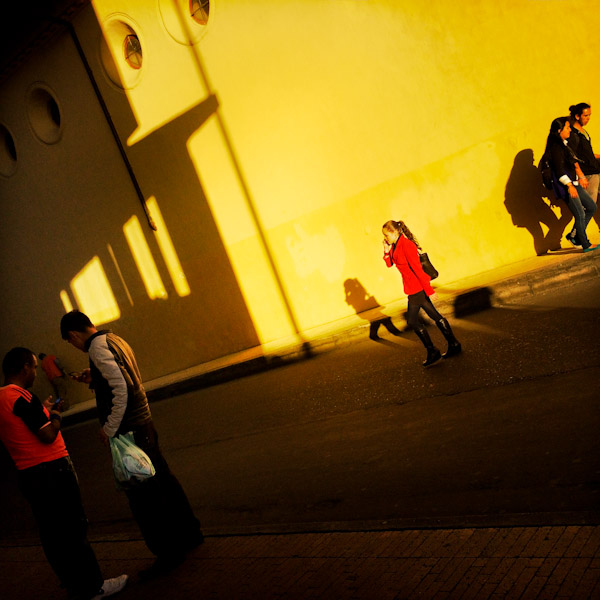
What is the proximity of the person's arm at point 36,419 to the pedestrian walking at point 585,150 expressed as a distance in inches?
325

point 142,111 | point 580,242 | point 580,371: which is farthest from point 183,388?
point 580,371

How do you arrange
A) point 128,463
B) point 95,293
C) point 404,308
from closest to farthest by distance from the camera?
1. point 128,463
2. point 404,308
3. point 95,293

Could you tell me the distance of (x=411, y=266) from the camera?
800 cm

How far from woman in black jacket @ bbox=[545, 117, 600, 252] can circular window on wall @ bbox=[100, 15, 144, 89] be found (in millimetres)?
8829

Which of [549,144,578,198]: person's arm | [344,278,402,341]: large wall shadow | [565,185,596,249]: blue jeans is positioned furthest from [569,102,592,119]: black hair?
[344,278,402,341]: large wall shadow

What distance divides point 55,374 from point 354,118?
1040cm

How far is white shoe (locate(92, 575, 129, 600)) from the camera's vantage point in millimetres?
4707

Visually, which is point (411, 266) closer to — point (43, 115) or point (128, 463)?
point (128, 463)

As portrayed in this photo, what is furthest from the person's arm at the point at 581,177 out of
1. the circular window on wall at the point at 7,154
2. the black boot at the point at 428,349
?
the circular window on wall at the point at 7,154

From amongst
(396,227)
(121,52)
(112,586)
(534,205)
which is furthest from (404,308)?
(121,52)

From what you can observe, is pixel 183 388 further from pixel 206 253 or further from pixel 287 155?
pixel 287 155

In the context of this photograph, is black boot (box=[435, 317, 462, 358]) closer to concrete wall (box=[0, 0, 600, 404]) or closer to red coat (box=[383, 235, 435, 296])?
red coat (box=[383, 235, 435, 296])

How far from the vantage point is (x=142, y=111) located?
46.9 ft

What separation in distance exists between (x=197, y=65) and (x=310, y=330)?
577 cm
